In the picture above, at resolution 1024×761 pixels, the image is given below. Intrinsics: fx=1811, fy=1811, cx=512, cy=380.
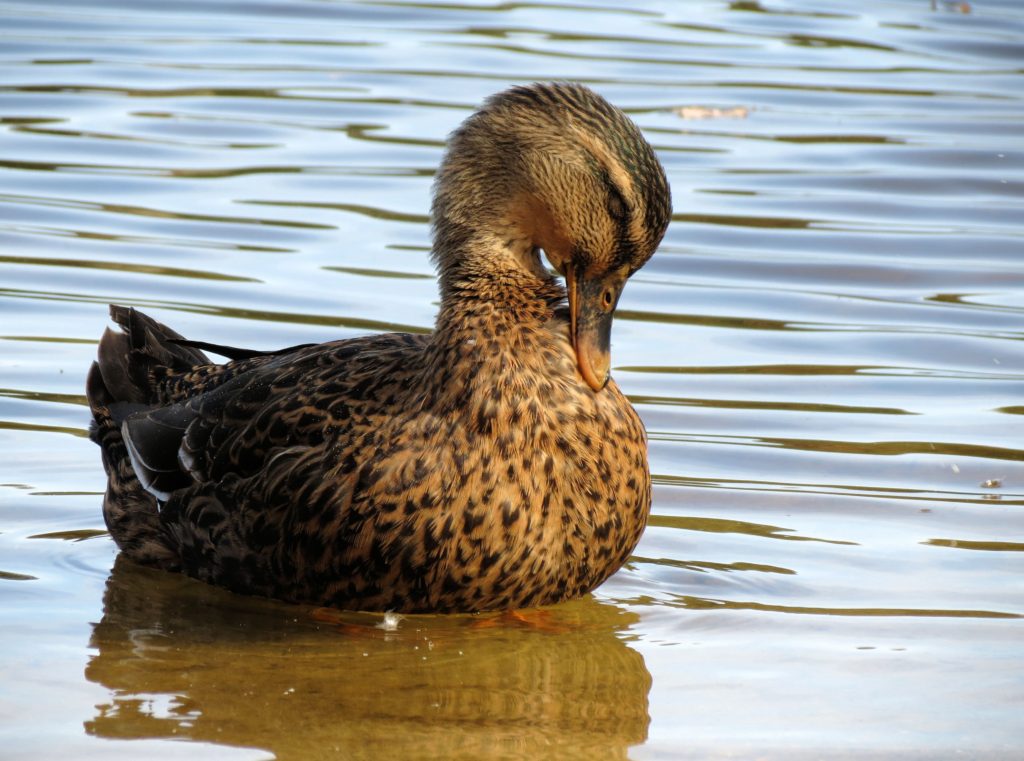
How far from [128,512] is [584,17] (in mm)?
10078

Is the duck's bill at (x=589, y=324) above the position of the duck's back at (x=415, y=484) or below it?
above

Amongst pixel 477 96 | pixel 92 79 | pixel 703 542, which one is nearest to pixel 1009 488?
pixel 703 542

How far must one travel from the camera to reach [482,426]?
17.1 feet

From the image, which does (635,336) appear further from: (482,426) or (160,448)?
(482,426)

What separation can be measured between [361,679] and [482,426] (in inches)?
31.7

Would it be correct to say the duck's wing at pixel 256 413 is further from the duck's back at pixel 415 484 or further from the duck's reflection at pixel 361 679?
the duck's reflection at pixel 361 679

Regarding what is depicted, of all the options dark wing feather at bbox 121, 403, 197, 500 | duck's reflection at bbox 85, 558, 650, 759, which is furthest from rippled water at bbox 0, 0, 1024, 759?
dark wing feather at bbox 121, 403, 197, 500

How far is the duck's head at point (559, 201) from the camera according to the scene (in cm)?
517

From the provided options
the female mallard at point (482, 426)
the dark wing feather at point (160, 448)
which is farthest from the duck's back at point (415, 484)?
the dark wing feather at point (160, 448)

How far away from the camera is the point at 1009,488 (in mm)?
6488

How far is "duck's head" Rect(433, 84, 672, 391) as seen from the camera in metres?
5.17

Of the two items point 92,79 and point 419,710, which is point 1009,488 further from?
point 92,79

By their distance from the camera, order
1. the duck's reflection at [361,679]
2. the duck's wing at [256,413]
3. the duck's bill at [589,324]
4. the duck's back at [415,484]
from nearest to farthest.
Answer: the duck's reflection at [361,679], the duck's back at [415,484], the duck's bill at [589,324], the duck's wing at [256,413]

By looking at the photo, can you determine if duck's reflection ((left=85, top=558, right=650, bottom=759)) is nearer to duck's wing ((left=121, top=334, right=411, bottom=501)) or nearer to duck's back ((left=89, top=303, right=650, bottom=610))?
duck's back ((left=89, top=303, right=650, bottom=610))
